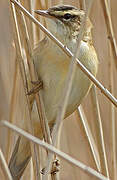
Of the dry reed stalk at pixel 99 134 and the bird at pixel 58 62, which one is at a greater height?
the bird at pixel 58 62

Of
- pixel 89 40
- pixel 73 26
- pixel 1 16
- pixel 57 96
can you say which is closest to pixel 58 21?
pixel 73 26

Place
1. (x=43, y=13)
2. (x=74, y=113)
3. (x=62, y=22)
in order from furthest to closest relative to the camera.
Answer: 1. (x=74, y=113)
2. (x=62, y=22)
3. (x=43, y=13)

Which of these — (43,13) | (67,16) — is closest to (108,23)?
(67,16)

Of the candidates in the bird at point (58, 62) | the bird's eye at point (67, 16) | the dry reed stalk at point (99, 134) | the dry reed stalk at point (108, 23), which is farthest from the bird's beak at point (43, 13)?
the dry reed stalk at point (99, 134)

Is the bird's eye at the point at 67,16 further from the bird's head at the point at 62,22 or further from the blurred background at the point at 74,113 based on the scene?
the blurred background at the point at 74,113

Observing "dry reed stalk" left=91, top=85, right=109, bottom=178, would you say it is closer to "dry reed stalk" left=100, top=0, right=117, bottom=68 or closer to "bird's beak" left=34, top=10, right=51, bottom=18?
"dry reed stalk" left=100, top=0, right=117, bottom=68

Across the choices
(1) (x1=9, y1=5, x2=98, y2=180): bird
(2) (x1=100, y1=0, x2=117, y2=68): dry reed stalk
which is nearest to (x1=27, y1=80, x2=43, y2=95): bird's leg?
(1) (x1=9, y1=5, x2=98, y2=180): bird

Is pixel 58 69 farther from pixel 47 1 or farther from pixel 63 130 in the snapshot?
pixel 63 130

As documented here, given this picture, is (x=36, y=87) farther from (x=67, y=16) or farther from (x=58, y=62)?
(x=67, y=16)

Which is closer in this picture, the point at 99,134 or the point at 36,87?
the point at 36,87
